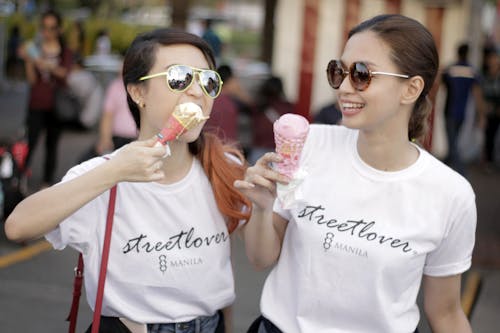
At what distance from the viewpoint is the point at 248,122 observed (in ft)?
48.9

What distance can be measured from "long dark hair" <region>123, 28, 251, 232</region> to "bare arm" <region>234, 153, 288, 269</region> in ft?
0.32

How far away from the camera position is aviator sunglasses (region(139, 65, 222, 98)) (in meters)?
2.59

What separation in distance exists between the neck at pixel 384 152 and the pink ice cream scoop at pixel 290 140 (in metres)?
0.33

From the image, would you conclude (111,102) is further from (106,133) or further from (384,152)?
(384,152)

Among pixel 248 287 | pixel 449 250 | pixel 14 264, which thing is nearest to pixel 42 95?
pixel 14 264

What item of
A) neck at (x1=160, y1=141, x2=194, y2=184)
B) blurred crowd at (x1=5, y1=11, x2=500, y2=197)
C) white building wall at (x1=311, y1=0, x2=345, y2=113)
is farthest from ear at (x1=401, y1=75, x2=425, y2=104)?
white building wall at (x1=311, y1=0, x2=345, y2=113)

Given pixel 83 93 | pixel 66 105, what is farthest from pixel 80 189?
pixel 83 93

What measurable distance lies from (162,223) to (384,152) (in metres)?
0.75

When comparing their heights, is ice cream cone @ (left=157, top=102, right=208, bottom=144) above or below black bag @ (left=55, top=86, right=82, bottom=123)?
above

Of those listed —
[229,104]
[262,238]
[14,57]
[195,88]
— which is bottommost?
[14,57]

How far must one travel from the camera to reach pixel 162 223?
2.71 m

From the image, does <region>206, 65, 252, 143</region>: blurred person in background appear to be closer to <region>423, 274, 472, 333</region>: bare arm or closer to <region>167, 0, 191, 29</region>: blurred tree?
<region>423, 274, 472, 333</region>: bare arm

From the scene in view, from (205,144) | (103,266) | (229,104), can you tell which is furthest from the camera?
(229,104)

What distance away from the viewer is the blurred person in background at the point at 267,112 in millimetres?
8359
